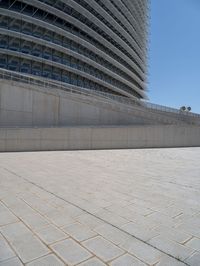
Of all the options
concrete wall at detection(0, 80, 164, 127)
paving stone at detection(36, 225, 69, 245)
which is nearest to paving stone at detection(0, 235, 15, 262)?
paving stone at detection(36, 225, 69, 245)

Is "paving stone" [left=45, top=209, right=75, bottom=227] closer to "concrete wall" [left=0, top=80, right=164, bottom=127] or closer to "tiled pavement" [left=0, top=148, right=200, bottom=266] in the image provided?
"tiled pavement" [left=0, top=148, right=200, bottom=266]

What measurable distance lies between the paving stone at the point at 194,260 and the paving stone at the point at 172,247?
0.05 m

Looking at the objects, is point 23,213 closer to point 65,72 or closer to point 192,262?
point 192,262

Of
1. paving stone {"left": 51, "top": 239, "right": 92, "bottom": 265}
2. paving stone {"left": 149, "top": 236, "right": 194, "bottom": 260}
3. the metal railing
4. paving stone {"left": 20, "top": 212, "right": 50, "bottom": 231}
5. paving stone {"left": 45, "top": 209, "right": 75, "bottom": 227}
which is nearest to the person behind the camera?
paving stone {"left": 51, "top": 239, "right": 92, "bottom": 265}

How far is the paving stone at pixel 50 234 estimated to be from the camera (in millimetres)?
3264

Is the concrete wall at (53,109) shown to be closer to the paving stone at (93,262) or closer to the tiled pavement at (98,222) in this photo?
the tiled pavement at (98,222)

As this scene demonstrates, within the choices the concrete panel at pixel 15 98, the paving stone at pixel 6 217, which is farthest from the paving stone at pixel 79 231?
the concrete panel at pixel 15 98

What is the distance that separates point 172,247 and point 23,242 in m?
2.07

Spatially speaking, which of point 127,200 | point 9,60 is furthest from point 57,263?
point 9,60

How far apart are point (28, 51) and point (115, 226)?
39.9 m

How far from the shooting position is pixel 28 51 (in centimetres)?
3847

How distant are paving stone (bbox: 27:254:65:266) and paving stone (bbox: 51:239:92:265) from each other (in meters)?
0.08

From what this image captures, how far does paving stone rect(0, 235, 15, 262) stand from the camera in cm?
284

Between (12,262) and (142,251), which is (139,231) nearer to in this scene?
(142,251)
